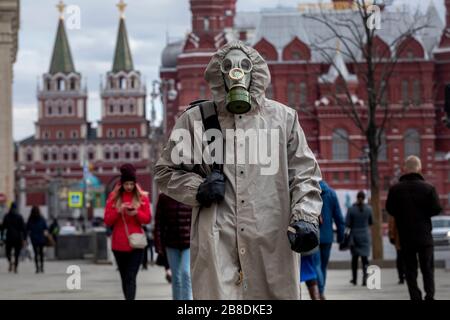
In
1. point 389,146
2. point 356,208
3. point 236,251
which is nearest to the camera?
point 236,251

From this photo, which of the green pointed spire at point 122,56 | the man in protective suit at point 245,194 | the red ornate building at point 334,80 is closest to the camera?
the man in protective suit at point 245,194

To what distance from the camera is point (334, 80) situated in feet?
356

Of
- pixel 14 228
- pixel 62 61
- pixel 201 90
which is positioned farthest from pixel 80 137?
pixel 14 228

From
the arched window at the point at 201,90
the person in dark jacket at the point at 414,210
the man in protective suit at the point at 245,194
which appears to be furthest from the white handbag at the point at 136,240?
the arched window at the point at 201,90

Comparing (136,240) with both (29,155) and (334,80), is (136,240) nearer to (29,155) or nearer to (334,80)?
(334,80)

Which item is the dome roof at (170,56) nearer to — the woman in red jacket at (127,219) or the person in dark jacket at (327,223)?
the person in dark jacket at (327,223)

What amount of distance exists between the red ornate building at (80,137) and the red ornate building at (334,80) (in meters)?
53.7

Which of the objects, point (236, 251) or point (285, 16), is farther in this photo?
point (285, 16)

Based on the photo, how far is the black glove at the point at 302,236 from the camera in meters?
6.56
